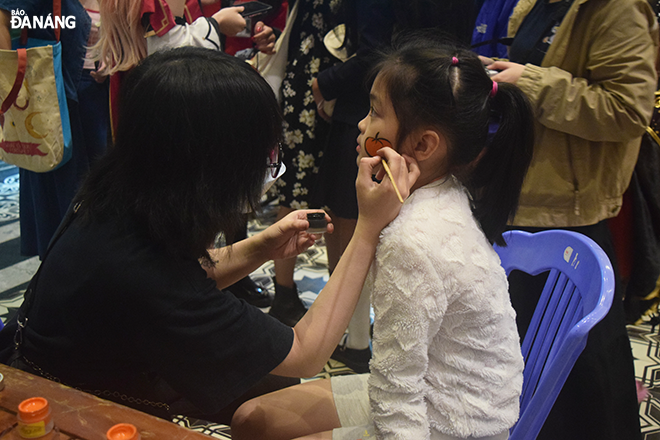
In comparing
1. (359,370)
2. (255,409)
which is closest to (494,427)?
(255,409)

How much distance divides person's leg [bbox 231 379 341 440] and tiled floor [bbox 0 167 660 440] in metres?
0.34

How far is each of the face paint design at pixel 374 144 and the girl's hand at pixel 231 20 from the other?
3.45 ft

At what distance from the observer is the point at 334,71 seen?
5.91 ft

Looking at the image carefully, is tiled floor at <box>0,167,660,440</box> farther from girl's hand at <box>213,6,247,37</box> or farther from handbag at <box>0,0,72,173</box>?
girl's hand at <box>213,6,247,37</box>

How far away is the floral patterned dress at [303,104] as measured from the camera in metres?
1.94

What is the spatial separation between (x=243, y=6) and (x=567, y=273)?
1510 millimetres

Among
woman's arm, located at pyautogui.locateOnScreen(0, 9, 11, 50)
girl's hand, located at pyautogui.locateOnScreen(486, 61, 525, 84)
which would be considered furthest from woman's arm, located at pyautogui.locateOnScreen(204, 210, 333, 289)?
woman's arm, located at pyautogui.locateOnScreen(0, 9, 11, 50)

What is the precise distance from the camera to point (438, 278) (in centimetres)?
87

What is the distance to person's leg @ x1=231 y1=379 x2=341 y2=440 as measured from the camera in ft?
3.52

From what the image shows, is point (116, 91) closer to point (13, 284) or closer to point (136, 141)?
point (136, 141)

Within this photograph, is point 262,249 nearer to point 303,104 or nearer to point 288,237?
point 288,237

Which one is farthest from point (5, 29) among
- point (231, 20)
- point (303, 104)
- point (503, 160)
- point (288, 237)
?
point (503, 160)

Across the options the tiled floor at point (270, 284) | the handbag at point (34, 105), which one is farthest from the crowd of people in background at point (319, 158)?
the tiled floor at point (270, 284)

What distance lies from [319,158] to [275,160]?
1.09 metres
